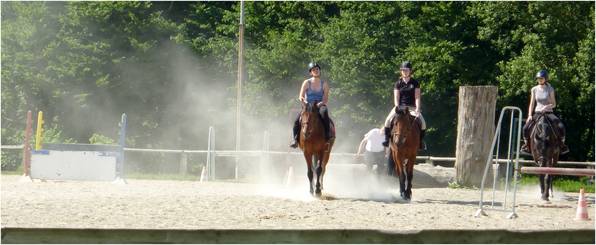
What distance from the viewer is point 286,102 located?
4912cm

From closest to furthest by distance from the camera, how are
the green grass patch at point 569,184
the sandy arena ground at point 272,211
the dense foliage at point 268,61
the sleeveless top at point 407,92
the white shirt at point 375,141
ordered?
1. the sandy arena ground at point 272,211
2. the sleeveless top at point 407,92
3. the white shirt at point 375,141
4. the green grass patch at point 569,184
5. the dense foliage at point 268,61

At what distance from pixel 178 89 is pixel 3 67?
24.2 ft

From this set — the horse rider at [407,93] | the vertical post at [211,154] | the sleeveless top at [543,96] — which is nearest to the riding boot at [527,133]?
the sleeveless top at [543,96]

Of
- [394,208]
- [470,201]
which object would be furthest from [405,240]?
[470,201]

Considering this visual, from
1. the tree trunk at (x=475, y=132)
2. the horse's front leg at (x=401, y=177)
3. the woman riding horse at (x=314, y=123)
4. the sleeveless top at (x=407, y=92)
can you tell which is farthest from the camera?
the tree trunk at (x=475, y=132)

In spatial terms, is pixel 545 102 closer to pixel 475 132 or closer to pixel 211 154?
pixel 475 132

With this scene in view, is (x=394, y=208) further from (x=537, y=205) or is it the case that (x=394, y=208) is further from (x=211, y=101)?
(x=211, y=101)

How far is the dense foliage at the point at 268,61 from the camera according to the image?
46.0 metres

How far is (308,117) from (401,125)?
1512 millimetres

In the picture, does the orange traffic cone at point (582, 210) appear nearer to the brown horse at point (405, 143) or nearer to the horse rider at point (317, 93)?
the brown horse at point (405, 143)

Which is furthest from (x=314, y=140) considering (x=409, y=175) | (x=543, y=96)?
(x=543, y=96)

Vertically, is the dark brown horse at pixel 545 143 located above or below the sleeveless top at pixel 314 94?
below

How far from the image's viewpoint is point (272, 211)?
1609 centimetres

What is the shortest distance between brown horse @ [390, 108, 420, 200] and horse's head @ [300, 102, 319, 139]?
131cm
